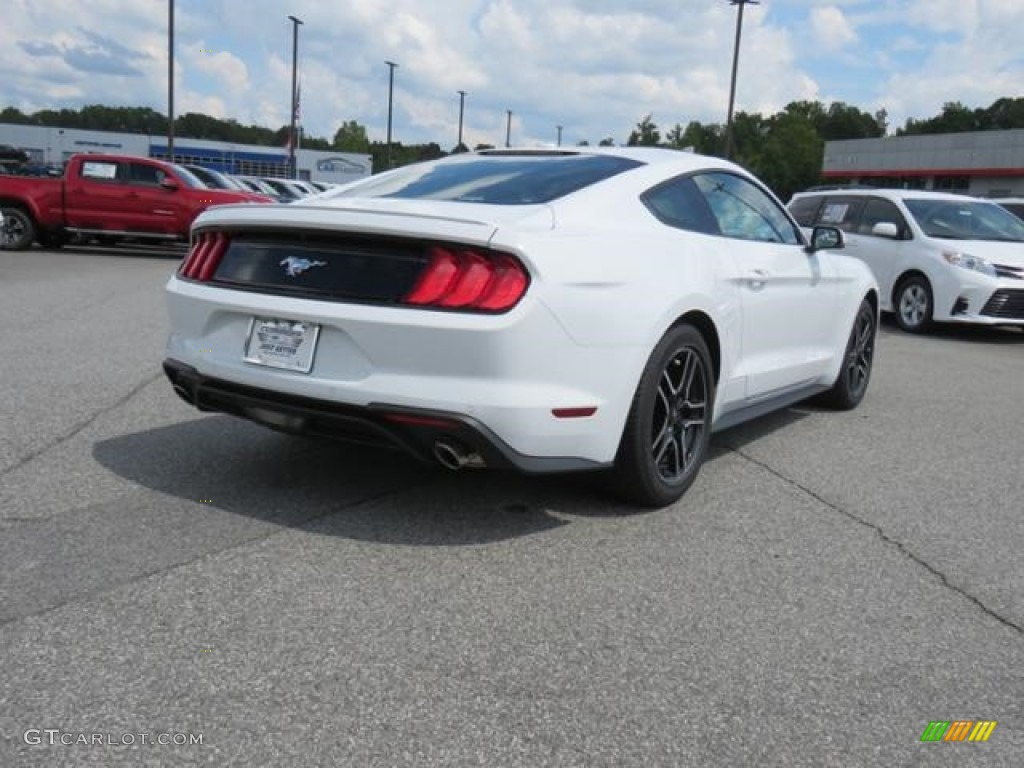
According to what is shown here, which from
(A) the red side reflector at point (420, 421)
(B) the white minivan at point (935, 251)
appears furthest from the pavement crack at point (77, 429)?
(B) the white minivan at point (935, 251)

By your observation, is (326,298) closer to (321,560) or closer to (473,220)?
(473,220)

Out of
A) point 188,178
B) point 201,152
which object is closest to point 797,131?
point 201,152

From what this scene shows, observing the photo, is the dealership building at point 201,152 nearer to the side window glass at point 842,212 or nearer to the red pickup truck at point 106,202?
the red pickup truck at point 106,202

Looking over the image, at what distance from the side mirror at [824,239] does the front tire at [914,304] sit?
251 inches

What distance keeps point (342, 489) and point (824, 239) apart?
10.3 feet

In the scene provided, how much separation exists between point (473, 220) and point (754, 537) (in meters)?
1.65

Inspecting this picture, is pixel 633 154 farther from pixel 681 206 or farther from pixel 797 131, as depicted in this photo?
pixel 797 131

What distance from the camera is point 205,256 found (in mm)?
3896

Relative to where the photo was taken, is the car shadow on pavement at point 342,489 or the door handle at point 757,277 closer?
the car shadow on pavement at point 342,489

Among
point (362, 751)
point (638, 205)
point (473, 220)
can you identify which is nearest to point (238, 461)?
point (473, 220)

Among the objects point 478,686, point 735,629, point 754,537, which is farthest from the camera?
point 754,537

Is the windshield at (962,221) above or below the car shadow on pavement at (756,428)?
above

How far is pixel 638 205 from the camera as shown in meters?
3.91

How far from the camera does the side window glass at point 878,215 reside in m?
11.7
